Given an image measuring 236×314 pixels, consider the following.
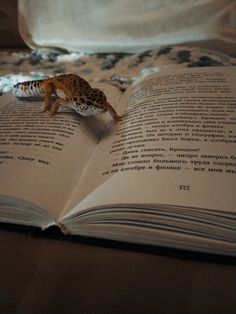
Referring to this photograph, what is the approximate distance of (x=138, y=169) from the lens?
0.40m

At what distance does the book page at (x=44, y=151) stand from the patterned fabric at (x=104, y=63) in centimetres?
18

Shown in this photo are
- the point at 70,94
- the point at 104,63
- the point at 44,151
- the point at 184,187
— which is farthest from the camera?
the point at 104,63

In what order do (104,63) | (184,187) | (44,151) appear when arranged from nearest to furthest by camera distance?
(184,187), (44,151), (104,63)

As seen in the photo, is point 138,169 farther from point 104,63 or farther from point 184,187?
point 104,63

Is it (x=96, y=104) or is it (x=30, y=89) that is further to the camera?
(x=30, y=89)

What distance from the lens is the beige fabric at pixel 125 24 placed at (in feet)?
2.82

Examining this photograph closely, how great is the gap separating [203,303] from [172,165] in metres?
0.16

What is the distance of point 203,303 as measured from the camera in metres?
0.32

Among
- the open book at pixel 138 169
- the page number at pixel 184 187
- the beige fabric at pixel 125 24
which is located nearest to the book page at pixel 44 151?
the open book at pixel 138 169

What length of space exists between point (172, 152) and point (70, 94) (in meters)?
0.26

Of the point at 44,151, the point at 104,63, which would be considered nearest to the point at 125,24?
the point at 104,63

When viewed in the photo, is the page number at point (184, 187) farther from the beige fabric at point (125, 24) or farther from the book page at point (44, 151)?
the beige fabric at point (125, 24)

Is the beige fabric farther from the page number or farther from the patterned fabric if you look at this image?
the page number

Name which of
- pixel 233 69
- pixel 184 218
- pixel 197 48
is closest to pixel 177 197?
pixel 184 218
